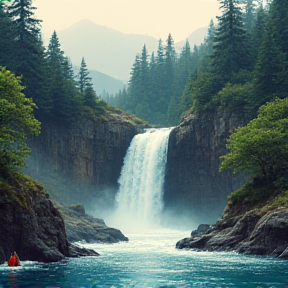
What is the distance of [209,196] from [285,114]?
24.3 metres

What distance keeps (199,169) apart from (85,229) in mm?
22312

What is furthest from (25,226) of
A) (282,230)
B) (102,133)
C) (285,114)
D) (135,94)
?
(135,94)

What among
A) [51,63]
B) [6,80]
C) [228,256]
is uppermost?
[51,63]

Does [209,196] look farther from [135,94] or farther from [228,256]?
[135,94]

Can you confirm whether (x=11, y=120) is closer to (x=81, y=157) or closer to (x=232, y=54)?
(x=81, y=157)

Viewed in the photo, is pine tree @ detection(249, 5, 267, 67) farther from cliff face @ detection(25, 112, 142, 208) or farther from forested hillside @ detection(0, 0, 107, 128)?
forested hillside @ detection(0, 0, 107, 128)

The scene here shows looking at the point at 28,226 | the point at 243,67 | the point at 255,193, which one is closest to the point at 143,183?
the point at 243,67

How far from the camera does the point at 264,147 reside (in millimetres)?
41781

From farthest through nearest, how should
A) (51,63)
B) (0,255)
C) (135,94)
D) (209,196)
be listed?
(135,94)
(51,63)
(209,196)
(0,255)

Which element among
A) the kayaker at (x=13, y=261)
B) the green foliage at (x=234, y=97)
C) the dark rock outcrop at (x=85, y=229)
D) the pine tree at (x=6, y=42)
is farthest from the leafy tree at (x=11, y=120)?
the green foliage at (x=234, y=97)

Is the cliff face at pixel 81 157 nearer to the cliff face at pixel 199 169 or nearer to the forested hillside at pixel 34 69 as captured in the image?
the forested hillside at pixel 34 69

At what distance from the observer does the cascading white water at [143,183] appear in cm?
7144

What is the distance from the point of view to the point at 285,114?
46750 millimetres

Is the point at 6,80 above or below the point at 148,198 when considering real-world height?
above
